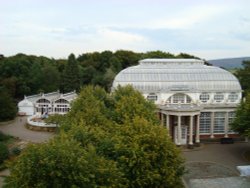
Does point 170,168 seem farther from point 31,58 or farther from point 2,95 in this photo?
point 31,58

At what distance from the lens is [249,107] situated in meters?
36.3

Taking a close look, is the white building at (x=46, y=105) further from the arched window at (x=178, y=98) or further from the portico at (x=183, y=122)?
the portico at (x=183, y=122)

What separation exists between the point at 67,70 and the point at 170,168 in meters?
59.8

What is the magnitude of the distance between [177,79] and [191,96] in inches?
126

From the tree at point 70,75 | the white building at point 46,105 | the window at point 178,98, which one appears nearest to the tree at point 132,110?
the window at point 178,98

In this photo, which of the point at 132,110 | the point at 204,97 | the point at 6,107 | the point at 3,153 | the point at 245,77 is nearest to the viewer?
the point at 132,110

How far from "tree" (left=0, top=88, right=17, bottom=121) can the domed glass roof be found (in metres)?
22.0

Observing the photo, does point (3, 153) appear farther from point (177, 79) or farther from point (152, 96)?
point (177, 79)

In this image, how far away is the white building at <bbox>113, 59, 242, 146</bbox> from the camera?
146 ft

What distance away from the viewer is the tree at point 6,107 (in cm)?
5797

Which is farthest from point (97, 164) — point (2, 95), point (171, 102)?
point (2, 95)

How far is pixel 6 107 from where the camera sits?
59.4 meters

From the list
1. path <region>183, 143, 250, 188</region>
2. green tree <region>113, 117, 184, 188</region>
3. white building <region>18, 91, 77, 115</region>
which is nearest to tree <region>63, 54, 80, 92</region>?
white building <region>18, 91, 77, 115</region>

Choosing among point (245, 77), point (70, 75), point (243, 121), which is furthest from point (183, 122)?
point (70, 75)
